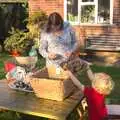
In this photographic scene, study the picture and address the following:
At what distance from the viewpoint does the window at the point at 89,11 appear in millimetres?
13039

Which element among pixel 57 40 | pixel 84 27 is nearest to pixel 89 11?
pixel 84 27

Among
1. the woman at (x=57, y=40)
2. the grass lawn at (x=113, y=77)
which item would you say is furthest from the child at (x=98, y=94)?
the grass lawn at (x=113, y=77)

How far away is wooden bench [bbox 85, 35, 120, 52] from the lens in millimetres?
12508

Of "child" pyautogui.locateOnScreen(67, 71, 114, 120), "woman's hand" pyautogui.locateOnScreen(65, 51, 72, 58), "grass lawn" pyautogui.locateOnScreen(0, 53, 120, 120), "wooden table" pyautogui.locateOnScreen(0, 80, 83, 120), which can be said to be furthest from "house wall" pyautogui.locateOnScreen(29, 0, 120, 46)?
"child" pyautogui.locateOnScreen(67, 71, 114, 120)

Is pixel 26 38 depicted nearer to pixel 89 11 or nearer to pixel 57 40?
pixel 89 11

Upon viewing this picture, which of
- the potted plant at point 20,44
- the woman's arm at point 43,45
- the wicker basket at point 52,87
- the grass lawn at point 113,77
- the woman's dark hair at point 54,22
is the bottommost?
the grass lawn at point 113,77

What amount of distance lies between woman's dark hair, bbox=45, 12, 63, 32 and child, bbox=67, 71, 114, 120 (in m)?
1.35

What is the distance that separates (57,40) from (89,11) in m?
7.92

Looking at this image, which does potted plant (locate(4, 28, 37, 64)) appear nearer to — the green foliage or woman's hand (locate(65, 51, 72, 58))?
the green foliage

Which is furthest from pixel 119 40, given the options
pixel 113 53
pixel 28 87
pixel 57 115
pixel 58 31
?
pixel 57 115

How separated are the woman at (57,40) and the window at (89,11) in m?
7.58

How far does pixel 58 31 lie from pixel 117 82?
3426 mm

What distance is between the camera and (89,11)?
1323 centimetres

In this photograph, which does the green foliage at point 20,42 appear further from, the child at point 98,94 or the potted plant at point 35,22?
the child at point 98,94
